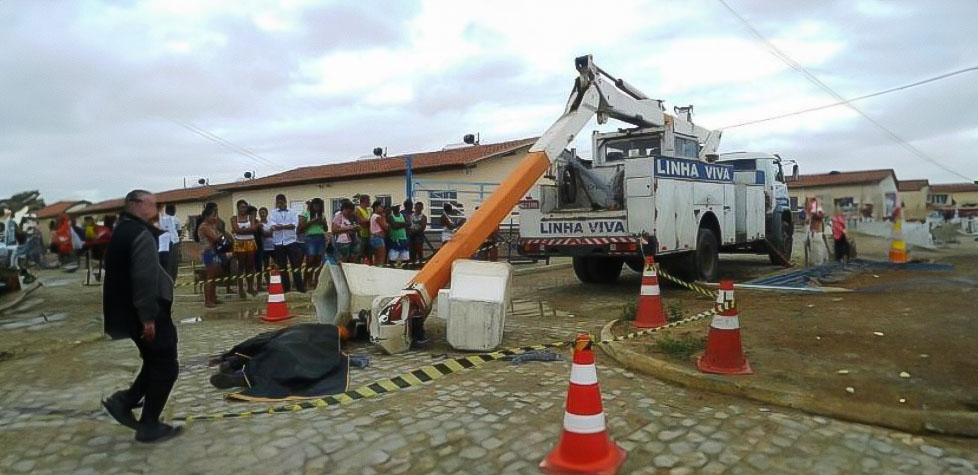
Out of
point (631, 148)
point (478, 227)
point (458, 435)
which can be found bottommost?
point (458, 435)

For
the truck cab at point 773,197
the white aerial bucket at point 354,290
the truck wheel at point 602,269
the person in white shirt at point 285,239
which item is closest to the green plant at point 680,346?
the white aerial bucket at point 354,290

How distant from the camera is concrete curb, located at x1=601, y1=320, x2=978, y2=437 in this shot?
148 inches

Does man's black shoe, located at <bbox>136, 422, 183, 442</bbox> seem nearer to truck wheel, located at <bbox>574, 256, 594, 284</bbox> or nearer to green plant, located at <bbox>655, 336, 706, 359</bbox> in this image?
green plant, located at <bbox>655, 336, 706, 359</bbox>

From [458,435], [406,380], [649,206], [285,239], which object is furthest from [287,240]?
[458,435]

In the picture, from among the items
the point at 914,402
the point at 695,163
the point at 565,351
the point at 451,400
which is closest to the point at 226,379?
the point at 451,400

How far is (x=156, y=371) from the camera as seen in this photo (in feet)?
13.1

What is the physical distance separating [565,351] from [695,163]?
548 cm

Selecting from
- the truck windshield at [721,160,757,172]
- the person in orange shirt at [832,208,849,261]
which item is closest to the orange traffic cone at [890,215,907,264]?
the person in orange shirt at [832,208,849,261]

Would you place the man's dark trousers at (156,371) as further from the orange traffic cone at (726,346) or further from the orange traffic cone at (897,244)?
the orange traffic cone at (897,244)

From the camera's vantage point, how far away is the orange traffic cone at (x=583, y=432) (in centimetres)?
331

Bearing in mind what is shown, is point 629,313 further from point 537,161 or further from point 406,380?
point 406,380

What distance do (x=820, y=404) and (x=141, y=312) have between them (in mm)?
4435

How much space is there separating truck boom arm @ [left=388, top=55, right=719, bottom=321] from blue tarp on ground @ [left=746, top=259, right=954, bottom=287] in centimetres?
342

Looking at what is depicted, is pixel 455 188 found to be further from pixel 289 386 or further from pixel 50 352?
pixel 289 386
